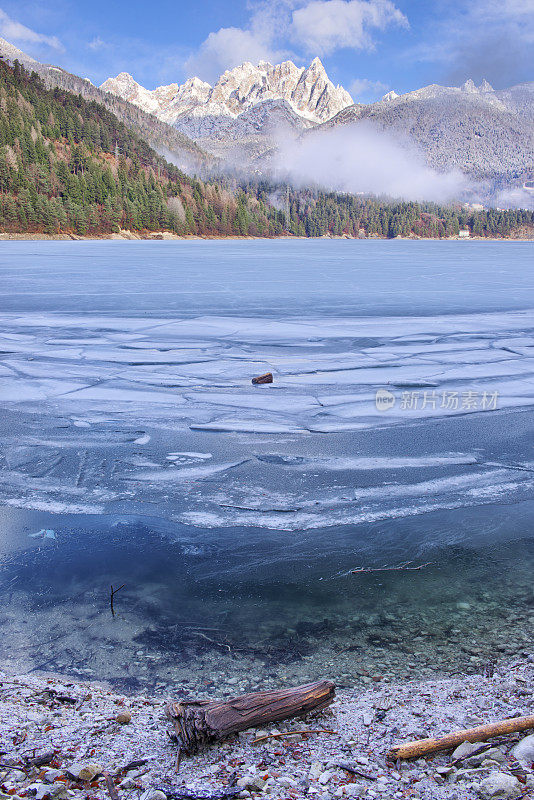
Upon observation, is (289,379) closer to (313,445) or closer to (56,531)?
(313,445)

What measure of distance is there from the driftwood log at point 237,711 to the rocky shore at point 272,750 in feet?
0.13

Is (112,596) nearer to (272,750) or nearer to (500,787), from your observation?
(272,750)

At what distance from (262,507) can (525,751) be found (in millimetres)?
2493

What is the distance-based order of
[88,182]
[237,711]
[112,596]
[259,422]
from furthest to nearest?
[88,182]
[259,422]
[112,596]
[237,711]

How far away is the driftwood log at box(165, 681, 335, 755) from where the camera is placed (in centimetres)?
214

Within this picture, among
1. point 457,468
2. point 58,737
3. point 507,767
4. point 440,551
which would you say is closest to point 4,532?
point 58,737

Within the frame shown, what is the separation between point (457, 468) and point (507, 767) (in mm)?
3276

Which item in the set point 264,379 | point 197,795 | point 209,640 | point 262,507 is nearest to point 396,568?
point 262,507

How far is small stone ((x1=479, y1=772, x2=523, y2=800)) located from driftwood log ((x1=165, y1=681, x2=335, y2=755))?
26.9 inches

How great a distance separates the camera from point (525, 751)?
2.04 meters

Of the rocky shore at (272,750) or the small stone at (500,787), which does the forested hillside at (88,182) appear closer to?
the rocky shore at (272,750)

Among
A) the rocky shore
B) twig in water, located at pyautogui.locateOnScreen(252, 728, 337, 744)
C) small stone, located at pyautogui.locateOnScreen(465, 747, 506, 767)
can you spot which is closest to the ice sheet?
the rocky shore

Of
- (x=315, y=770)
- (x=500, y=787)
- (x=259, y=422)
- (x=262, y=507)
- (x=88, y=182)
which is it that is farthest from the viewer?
(x=88, y=182)

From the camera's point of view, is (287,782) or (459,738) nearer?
(287,782)
